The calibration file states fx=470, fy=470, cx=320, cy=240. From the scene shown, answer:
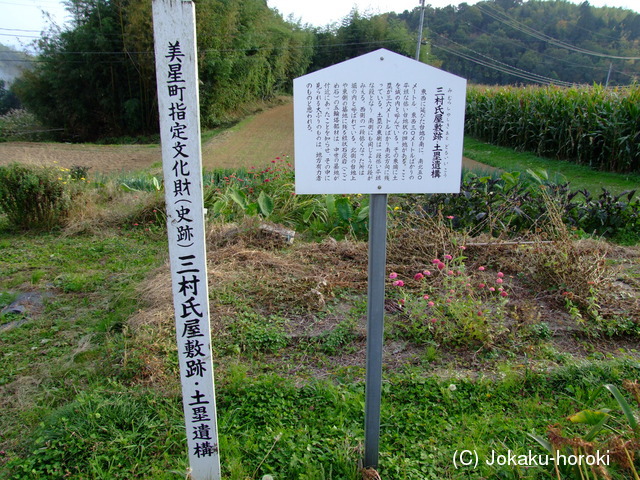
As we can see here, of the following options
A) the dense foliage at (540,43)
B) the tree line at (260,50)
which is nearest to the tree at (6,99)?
the tree line at (260,50)

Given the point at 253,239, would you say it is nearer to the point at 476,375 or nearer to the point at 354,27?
the point at 476,375

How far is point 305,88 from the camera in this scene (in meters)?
1.77

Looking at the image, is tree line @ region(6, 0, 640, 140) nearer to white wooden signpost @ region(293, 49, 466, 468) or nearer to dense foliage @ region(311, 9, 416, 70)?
dense foliage @ region(311, 9, 416, 70)

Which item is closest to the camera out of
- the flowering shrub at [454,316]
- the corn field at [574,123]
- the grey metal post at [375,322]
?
the grey metal post at [375,322]

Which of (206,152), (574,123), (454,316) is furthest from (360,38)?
(454,316)

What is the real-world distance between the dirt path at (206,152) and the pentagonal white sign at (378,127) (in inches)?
390

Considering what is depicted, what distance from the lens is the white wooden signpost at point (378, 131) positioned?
5.82ft

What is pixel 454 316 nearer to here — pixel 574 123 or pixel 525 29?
pixel 574 123

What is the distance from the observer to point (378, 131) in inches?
71.9

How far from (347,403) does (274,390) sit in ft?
1.28

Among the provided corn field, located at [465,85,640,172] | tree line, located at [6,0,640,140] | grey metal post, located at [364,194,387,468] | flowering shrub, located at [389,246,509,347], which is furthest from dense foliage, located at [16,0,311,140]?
grey metal post, located at [364,194,387,468]

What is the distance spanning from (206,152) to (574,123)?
1095 centimetres

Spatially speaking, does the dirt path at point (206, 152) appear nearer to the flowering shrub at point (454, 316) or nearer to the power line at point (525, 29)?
the flowering shrub at point (454, 316)

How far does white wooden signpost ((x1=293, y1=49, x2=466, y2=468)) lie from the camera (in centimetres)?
177
